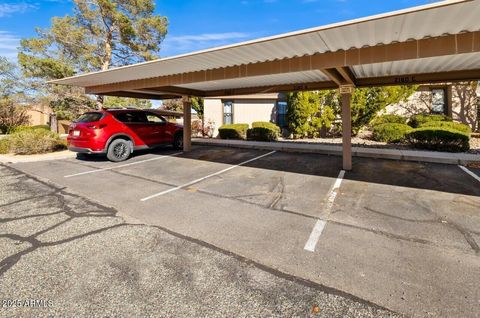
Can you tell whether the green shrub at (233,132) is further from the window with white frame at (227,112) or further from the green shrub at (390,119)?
the green shrub at (390,119)

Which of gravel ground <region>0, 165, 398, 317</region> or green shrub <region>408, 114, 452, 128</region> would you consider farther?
green shrub <region>408, 114, 452, 128</region>

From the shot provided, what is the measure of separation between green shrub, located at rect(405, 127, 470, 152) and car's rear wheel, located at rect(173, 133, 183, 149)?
394 inches

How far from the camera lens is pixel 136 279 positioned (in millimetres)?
2645

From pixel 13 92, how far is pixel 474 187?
26401 millimetres

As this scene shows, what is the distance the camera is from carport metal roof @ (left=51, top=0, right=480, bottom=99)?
3689 mm

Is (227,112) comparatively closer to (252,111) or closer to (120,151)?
(252,111)

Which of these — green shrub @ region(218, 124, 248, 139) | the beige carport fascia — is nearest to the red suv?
the beige carport fascia

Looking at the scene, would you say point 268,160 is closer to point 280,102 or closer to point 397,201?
point 397,201

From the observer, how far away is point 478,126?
14.6 metres

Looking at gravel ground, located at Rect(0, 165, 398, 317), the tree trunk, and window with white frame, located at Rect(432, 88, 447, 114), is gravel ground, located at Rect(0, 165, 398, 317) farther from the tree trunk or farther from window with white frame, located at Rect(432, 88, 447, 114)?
window with white frame, located at Rect(432, 88, 447, 114)

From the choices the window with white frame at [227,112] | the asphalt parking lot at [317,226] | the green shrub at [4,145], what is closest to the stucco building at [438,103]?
the window with white frame at [227,112]

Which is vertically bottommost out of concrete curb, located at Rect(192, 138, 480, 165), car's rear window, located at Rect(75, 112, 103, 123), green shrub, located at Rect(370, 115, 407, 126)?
concrete curb, located at Rect(192, 138, 480, 165)

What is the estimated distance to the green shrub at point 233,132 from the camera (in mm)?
15841

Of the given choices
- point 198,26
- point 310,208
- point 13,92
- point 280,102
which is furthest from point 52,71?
point 310,208
